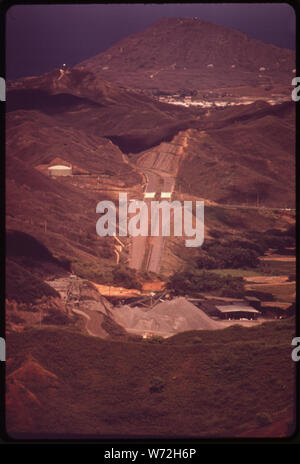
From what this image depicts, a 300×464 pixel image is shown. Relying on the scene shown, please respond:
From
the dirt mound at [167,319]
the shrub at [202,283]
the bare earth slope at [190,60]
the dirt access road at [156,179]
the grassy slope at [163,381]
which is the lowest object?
the grassy slope at [163,381]

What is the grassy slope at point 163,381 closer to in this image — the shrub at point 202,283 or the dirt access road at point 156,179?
the shrub at point 202,283

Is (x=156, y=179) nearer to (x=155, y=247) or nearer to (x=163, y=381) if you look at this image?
(x=155, y=247)

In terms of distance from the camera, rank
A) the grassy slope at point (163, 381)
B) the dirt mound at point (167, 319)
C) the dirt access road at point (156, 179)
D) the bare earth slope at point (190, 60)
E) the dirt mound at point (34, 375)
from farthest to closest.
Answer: the dirt access road at point (156, 179) → the bare earth slope at point (190, 60) → the dirt mound at point (167, 319) → the dirt mound at point (34, 375) → the grassy slope at point (163, 381)

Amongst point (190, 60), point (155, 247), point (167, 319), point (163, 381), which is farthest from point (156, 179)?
point (163, 381)

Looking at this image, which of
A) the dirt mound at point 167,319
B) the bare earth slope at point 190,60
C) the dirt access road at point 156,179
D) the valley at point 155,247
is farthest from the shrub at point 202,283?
the bare earth slope at point 190,60

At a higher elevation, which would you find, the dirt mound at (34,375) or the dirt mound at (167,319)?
the dirt mound at (167,319)

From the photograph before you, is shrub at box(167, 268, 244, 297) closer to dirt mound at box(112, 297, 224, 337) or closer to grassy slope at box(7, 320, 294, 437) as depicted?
dirt mound at box(112, 297, 224, 337)

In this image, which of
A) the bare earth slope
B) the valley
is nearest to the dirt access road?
the valley
